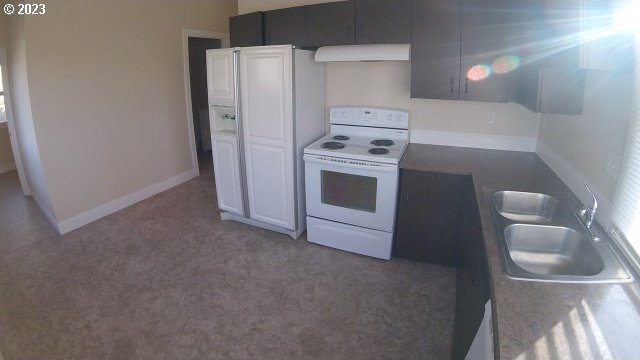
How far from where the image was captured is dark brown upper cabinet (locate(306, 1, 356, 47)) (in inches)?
104

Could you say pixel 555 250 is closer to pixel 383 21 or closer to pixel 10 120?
pixel 383 21

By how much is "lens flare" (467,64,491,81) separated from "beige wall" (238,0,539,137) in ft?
1.38

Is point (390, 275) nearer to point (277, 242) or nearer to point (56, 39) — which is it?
point (277, 242)

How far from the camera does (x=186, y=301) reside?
2352mm

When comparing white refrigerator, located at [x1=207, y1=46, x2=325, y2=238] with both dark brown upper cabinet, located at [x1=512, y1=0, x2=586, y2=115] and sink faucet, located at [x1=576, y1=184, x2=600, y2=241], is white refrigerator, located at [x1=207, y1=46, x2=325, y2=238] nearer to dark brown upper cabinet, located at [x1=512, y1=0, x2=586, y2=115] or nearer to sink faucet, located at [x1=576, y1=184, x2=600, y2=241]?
dark brown upper cabinet, located at [x1=512, y1=0, x2=586, y2=115]

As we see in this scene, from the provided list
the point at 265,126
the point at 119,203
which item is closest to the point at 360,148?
the point at 265,126

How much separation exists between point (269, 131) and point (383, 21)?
124cm

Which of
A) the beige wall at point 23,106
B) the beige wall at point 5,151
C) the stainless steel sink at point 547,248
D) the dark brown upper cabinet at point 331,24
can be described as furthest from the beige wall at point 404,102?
the beige wall at point 5,151

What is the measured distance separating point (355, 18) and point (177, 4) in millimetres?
2632

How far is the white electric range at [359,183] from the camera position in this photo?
8.35 ft

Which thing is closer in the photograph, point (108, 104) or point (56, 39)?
point (56, 39)

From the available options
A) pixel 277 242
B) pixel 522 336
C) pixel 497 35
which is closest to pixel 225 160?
pixel 277 242

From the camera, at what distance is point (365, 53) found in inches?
100.0

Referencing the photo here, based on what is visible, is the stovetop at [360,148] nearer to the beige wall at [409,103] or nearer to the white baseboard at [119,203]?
the beige wall at [409,103]
